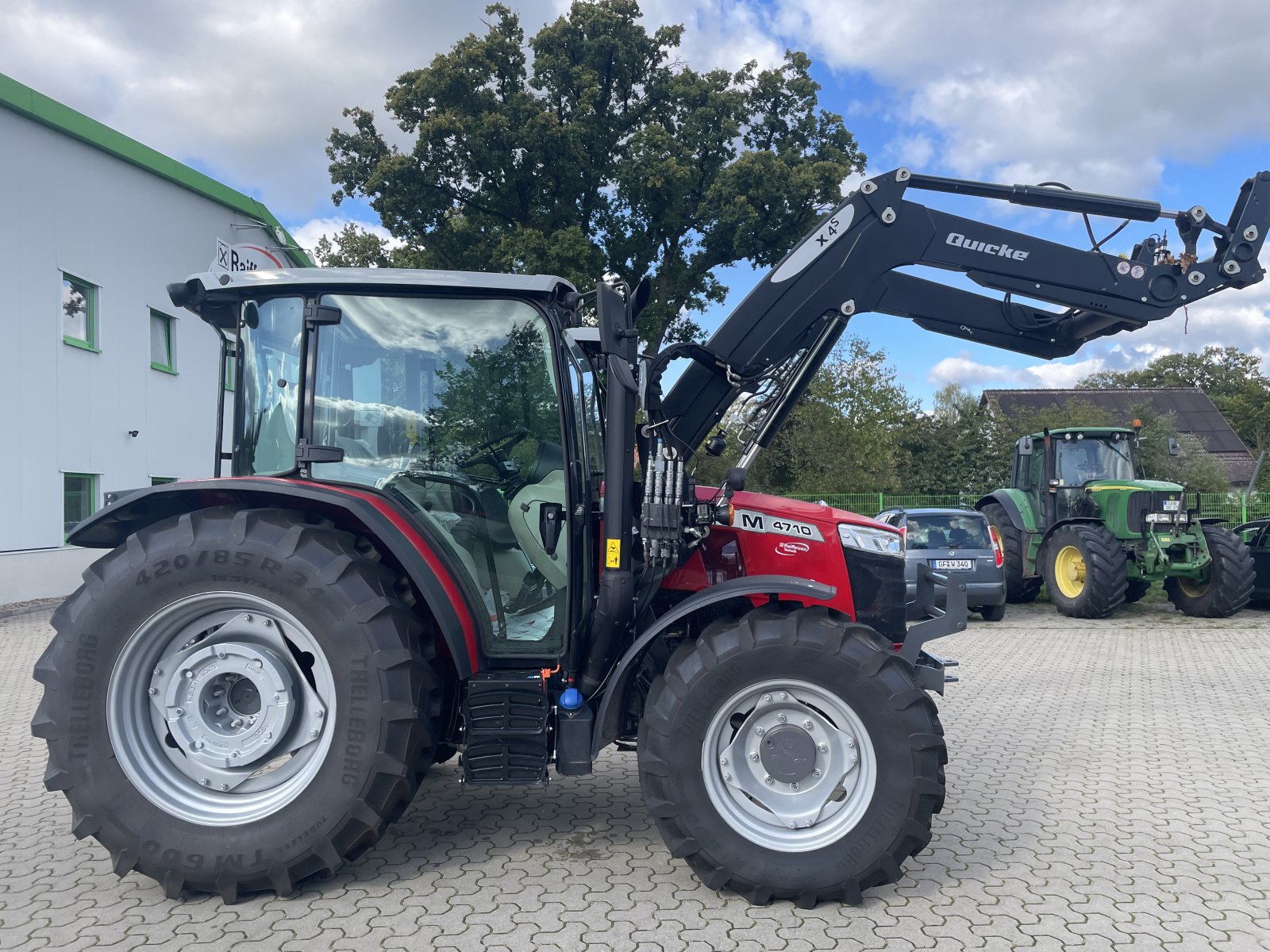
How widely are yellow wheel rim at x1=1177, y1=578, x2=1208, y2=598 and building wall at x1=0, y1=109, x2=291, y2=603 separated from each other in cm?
1566

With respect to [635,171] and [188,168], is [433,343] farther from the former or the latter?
[635,171]

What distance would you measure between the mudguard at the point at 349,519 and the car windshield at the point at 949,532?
1013cm

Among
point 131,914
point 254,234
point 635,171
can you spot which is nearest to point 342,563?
point 131,914

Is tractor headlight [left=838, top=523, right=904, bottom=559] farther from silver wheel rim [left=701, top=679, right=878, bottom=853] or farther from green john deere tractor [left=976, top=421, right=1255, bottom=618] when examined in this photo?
green john deere tractor [left=976, top=421, right=1255, bottom=618]

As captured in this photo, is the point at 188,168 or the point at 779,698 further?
the point at 188,168

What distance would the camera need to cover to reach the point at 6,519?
1288 centimetres

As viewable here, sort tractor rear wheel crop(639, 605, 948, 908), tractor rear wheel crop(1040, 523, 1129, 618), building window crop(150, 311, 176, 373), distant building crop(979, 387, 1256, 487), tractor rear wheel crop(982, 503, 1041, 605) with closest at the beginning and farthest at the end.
→ tractor rear wheel crop(639, 605, 948, 908), tractor rear wheel crop(1040, 523, 1129, 618), tractor rear wheel crop(982, 503, 1041, 605), building window crop(150, 311, 176, 373), distant building crop(979, 387, 1256, 487)

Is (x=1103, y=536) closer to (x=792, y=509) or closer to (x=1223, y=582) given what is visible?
(x=1223, y=582)

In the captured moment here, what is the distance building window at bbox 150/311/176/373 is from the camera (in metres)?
16.2

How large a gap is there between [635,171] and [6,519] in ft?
45.6

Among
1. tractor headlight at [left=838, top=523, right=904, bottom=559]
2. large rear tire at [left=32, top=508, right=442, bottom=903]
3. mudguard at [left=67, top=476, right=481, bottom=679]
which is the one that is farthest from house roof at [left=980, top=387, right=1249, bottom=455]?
large rear tire at [left=32, top=508, right=442, bottom=903]

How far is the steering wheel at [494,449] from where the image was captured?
3977 mm

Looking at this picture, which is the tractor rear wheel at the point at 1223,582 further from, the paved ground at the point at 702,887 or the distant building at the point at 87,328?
the distant building at the point at 87,328

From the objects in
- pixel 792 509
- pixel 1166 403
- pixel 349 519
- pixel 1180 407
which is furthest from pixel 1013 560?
pixel 1180 407
